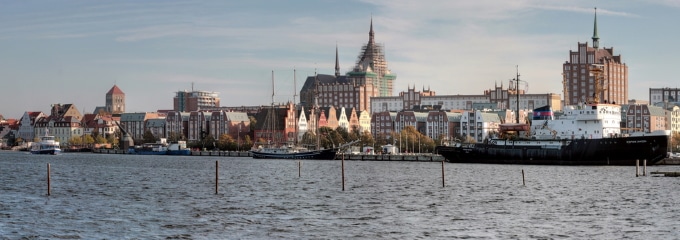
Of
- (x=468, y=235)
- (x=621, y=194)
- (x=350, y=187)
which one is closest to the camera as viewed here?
(x=468, y=235)

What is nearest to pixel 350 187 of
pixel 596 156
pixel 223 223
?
pixel 223 223

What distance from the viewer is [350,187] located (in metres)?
83.2

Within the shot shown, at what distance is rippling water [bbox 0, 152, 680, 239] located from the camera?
163 ft

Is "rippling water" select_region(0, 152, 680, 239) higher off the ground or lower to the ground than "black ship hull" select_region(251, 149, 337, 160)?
lower

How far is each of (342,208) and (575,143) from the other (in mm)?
74668

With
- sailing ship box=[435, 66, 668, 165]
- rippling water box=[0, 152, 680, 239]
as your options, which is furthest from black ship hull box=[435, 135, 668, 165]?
rippling water box=[0, 152, 680, 239]

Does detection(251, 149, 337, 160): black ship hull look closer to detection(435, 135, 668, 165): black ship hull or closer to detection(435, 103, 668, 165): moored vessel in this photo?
detection(435, 135, 668, 165): black ship hull

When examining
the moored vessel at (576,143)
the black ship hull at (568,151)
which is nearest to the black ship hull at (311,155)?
the black ship hull at (568,151)

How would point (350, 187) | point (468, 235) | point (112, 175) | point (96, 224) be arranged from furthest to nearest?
point (112, 175) → point (350, 187) → point (96, 224) → point (468, 235)

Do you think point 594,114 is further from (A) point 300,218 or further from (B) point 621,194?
(A) point 300,218

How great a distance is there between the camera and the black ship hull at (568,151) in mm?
124125

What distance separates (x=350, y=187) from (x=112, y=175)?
35.1m

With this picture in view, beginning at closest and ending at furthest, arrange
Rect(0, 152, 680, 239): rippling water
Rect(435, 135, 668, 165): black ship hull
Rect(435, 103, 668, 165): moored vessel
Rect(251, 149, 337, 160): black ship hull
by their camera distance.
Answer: Rect(0, 152, 680, 239): rippling water, Rect(435, 135, 668, 165): black ship hull, Rect(435, 103, 668, 165): moored vessel, Rect(251, 149, 337, 160): black ship hull

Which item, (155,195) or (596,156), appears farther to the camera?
(596,156)
